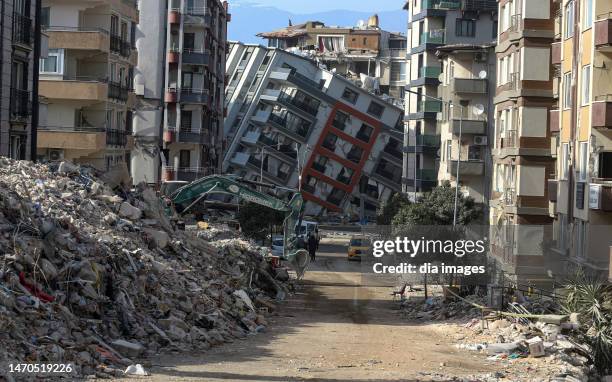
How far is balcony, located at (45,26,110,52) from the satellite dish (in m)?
22.4

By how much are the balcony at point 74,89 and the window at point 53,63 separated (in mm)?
537

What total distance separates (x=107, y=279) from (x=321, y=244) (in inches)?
1940

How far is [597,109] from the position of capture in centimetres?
3328

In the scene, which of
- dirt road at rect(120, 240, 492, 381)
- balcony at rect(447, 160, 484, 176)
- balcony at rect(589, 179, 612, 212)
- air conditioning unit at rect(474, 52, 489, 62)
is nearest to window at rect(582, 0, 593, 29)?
balcony at rect(589, 179, 612, 212)

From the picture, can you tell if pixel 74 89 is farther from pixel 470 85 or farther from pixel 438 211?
pixel 470 85

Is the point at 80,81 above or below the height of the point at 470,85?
below

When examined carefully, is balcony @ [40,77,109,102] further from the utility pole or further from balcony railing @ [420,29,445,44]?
balcony railing @ [420,29,445,44]

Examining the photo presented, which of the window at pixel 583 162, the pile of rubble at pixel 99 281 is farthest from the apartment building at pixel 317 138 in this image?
the pile of rubble at pixel 99 281

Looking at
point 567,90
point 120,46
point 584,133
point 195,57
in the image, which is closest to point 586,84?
point 584,133

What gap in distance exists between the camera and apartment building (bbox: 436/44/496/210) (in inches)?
2443

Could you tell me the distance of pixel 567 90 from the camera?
3819 centimetres

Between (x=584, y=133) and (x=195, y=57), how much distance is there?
45957 millimetres

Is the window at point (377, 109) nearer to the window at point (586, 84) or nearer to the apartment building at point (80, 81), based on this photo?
the apartment building at point (80, 81)

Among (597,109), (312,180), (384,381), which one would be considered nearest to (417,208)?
(597,109)
